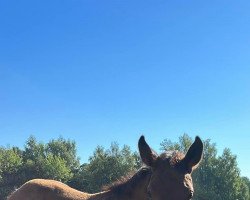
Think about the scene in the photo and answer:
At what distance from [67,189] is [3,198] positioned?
65258 mm

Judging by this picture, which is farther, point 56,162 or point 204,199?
point 56,162

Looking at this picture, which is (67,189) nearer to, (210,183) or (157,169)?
(157,169)

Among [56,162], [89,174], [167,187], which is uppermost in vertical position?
[56,162]

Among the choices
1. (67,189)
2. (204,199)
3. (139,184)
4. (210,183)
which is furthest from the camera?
(210,183)

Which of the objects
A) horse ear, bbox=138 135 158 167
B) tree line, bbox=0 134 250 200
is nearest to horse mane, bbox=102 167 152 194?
horse ear, bbox=138 135 158 167

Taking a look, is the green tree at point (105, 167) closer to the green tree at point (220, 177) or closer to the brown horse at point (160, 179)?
the green tree at point (220, 177)

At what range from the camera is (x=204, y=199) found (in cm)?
5934

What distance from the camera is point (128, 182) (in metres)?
5.98

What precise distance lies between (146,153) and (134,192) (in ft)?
2.63

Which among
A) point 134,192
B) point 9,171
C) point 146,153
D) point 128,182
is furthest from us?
point 9,171

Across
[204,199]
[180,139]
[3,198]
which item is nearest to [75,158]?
[3,198]

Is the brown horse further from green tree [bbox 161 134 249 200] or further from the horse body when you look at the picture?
green tree [bbox 161 134 249 200]

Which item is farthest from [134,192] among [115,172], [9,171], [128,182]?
[9,171]

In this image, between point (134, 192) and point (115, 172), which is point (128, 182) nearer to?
point (134, 192)
